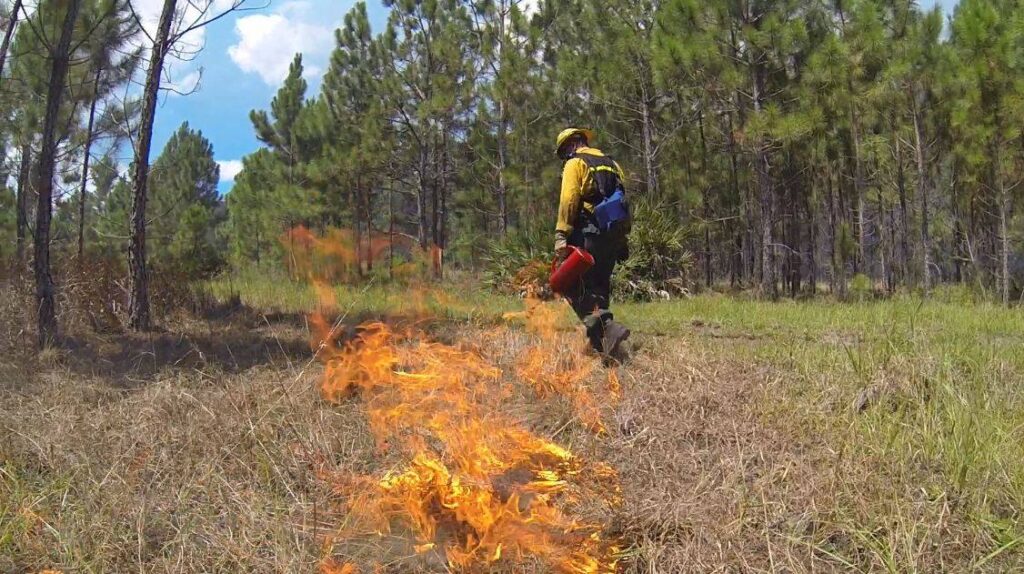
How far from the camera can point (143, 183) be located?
22.7ft

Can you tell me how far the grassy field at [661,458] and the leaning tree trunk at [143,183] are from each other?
181 centimetres

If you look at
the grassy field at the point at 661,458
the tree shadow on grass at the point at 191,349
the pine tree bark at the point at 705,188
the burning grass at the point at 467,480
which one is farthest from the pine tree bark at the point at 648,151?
the burning grass at the point at 467,480

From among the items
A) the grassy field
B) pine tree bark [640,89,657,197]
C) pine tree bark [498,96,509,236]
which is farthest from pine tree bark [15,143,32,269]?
pine tree bark [640,89,657,197]

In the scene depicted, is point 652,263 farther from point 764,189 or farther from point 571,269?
point 571,269

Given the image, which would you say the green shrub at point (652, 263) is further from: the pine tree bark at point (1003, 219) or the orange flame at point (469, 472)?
the orange flame at point (469, 472)

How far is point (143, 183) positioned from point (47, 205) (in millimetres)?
953

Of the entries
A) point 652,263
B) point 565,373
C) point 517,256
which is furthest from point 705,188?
point 565,373

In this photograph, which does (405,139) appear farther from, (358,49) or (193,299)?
(193,299)

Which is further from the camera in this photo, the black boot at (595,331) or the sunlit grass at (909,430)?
the black boot at (595,331)

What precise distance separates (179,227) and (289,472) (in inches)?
726

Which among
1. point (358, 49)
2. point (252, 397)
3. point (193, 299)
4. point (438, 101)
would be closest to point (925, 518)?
point (252, 397)

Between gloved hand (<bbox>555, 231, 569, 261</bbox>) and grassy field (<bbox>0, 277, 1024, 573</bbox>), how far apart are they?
2.54 ft

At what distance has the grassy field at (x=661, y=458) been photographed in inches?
93.5

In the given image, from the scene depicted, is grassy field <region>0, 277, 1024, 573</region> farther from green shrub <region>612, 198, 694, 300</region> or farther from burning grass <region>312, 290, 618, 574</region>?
green shrub <region>612, 198, 694, 300</region>
